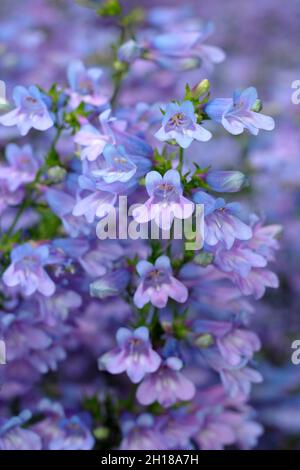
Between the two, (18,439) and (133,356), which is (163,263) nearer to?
(133,356)

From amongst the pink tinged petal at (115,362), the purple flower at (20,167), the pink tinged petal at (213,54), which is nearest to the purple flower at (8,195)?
the purple flower at (20,167)

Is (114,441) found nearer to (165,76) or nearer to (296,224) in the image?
(296,224)

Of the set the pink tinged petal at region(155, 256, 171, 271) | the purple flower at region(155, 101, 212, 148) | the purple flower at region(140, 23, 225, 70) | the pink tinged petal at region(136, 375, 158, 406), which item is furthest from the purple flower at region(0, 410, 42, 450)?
the purple flower at region(140, 23, 225, 70)

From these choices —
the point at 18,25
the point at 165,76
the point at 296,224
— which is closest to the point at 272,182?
the point at 296,224

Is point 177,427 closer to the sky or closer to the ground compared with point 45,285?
closer to the ground

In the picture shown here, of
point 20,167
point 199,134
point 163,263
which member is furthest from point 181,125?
point 20,167

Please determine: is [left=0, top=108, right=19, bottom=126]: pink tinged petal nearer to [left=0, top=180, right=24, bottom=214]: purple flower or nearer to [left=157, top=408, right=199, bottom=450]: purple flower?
[left=0, top=180, right=24, bottom=214]: purple flower
